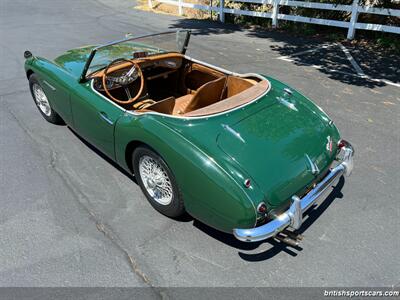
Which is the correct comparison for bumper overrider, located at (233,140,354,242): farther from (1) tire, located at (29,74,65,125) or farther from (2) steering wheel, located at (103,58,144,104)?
(1) tire, located at (29,74,65,125)

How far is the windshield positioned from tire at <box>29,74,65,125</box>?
3.90 feet

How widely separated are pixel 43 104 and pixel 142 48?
72.4 inches

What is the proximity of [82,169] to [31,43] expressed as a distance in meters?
6.86

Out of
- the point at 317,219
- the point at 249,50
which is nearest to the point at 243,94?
the point at 317,219

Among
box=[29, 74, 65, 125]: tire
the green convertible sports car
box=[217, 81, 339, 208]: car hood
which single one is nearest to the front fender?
the green convertible sports car

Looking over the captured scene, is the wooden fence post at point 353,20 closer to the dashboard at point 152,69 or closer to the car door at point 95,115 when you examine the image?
the dashboard at point 152,69

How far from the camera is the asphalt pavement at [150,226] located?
287 centimetres

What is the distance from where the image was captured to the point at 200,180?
280cm

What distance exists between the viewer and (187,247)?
313 cm

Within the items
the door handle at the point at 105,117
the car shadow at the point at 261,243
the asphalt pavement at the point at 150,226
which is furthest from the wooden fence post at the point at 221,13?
the car shadow at the point at 261,243

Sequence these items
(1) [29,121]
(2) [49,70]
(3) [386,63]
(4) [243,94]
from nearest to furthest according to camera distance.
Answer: (4) [243,94], (2) [49,70], (1) [29,121], (3) [386,63]

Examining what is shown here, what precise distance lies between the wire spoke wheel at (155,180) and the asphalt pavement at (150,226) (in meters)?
0.20

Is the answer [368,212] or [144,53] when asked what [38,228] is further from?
[368,212]

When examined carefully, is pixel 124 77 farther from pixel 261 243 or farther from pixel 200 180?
pixel 261 243
